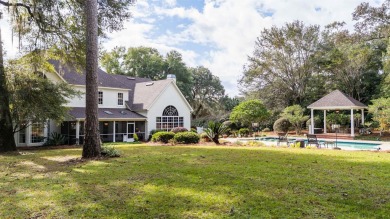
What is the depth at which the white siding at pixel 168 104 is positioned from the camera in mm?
26391

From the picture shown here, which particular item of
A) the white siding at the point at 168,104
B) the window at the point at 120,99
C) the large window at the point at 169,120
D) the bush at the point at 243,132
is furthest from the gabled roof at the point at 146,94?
the bush at the point at 243,132

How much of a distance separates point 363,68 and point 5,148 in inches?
1381

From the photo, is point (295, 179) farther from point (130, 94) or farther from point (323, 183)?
point (130, 94)

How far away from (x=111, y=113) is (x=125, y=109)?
272cm

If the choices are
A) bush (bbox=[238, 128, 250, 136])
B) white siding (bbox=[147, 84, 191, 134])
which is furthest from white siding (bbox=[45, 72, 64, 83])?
bush (bbox=[238, 128, 250, 136])

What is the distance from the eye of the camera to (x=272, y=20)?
115 ft

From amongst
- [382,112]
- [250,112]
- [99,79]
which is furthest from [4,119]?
[382,112]

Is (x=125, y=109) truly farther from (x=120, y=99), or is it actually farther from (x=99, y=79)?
(x=99, y=79)

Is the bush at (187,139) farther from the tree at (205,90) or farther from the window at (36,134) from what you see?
the tree at (205,90)

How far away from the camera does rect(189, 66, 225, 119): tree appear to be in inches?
1908

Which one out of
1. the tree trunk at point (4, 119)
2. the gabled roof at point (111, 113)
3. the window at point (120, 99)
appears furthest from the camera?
the window at point (120, 99)

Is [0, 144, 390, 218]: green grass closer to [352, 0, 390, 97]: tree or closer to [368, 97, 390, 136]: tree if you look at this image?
[368, 97, 390, 136]: tree

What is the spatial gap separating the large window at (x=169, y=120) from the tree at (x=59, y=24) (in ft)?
41.0

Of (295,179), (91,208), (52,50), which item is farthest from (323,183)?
(52,50)
